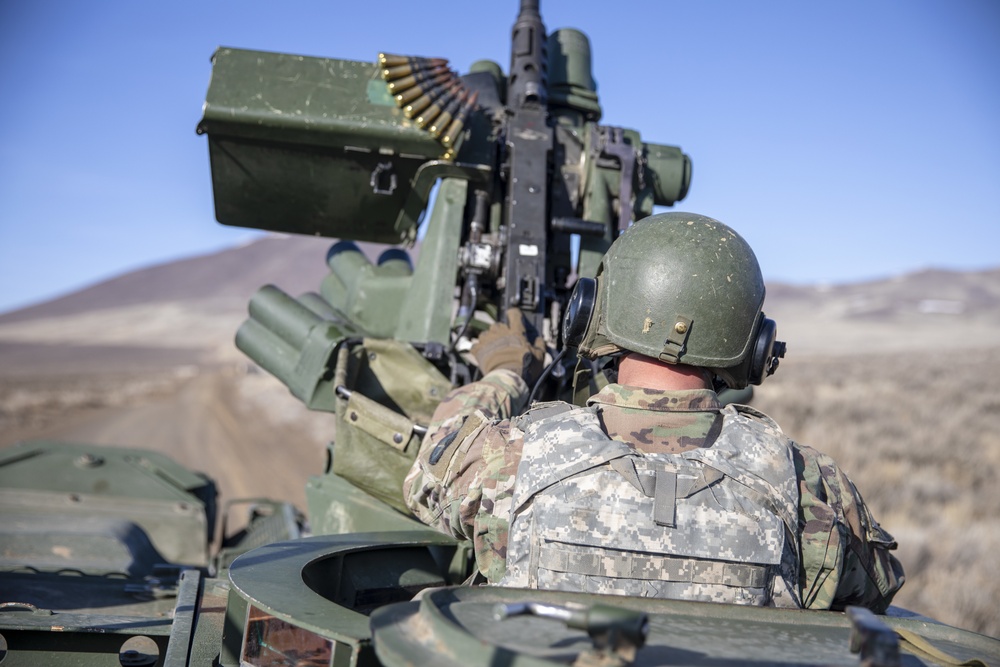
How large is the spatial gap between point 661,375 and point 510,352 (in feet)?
3.82

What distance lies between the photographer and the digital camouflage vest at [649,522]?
2588 millimetres

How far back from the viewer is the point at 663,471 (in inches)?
103

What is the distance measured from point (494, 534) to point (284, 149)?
3.38 metres

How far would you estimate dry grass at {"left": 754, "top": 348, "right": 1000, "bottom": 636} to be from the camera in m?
8.52

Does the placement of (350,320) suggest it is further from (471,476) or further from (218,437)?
(218,437)

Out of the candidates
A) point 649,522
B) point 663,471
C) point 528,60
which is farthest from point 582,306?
point 528,60

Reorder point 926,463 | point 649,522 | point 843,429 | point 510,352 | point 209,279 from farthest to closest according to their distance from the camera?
1. point 209,279
2. point 843,429
3. point 926,463
4. point 510,352
5. point 649,522

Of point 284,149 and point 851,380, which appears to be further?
point 851,380

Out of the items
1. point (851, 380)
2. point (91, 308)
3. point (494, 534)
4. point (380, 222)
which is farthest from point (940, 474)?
point (91, 308)

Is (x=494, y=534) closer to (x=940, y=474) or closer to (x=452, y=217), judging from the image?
(x=452, y=217)

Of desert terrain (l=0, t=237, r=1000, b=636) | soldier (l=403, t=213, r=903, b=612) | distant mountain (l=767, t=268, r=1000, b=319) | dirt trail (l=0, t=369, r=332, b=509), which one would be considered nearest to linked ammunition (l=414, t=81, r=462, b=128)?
soldier (l=403, t=213, r=903, b=612)

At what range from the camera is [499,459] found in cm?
295

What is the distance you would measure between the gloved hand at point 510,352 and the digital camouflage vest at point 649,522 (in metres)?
1.48

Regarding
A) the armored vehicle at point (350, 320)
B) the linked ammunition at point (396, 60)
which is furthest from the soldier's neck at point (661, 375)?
the linked ammunition at point (396, 60)
